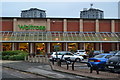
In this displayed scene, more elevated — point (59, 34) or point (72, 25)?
point (72, 25)

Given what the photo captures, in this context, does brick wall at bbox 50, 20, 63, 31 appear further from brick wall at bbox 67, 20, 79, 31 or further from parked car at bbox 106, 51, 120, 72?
parked car at bbox 106, 51, 120, 72

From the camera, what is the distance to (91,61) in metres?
18.0

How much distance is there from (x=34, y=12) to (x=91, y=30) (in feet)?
368

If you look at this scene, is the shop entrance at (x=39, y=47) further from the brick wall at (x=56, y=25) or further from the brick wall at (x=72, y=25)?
the brick wall at (x=72, y=25)

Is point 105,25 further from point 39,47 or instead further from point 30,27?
point 30,27

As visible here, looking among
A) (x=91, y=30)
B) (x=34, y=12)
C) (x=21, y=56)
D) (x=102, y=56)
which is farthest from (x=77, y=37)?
(x=34, y=12)

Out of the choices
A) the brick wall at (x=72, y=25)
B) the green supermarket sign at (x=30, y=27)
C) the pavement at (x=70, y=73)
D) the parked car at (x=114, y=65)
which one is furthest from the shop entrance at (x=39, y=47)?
the parked car at (x=114, y=65)

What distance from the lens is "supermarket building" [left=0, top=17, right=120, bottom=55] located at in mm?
49844

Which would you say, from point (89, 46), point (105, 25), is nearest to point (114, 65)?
point (89, 46)

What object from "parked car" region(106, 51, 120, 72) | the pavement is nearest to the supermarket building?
the pavement

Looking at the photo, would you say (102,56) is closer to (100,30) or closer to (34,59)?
(34,59)

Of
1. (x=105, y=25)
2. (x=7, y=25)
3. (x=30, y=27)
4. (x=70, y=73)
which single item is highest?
(x=105, y=25)

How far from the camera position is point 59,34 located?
52.1 metres

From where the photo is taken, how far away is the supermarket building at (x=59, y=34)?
4984 centimetres
